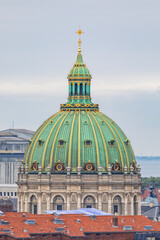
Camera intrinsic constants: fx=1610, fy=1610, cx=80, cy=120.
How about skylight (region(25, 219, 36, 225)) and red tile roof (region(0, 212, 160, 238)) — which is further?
skylight (region(25, 219, 36, 225))

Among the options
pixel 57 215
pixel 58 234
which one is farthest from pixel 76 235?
pixel 57 215

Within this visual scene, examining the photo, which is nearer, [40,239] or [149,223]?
[40,239]

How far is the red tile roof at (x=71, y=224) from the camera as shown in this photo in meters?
182

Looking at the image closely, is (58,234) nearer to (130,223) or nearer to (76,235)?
(76,235)

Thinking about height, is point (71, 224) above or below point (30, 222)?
below

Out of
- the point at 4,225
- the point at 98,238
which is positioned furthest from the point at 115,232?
the point at 4,225

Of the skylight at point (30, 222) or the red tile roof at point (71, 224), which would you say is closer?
the red tile roof at point (71, 224)

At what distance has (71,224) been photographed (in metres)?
189

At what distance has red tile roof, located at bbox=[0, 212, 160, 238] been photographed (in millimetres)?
182250

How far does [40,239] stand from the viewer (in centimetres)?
18062

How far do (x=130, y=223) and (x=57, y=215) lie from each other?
9.28 metres

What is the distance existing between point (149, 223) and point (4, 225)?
23240mm

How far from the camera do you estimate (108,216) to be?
199 meters

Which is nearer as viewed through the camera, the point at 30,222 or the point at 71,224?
the point at 30,222
